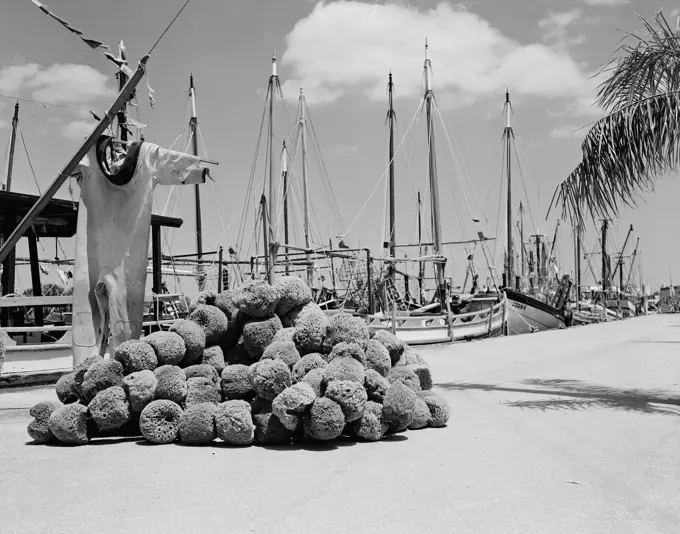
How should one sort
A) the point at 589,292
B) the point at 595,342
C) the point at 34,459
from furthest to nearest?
the point at 589,292
the point at 595,342
the point at 34,459

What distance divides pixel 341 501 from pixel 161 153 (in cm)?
647

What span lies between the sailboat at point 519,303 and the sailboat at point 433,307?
1845 mm

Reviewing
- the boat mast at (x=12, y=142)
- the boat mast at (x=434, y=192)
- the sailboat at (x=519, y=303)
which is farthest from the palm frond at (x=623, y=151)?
the boat mast at (x=12, y=142)

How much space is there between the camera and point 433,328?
2302 cm

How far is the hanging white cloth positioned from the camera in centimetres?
932

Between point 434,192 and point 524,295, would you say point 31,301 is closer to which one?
point 434,192

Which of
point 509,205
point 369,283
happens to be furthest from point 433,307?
point 509,205

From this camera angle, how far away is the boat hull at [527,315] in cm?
3098

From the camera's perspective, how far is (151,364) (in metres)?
6.92

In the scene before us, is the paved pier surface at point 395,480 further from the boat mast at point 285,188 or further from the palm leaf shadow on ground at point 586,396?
the boat mast at point 285,188

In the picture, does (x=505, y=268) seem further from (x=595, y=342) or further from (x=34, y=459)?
(x=34, y=459)

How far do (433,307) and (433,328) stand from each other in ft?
12.4

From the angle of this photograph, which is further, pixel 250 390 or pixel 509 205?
pixel 509 205

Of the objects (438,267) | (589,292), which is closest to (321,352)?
(438,267)
